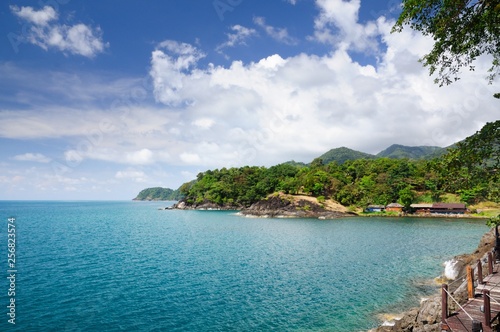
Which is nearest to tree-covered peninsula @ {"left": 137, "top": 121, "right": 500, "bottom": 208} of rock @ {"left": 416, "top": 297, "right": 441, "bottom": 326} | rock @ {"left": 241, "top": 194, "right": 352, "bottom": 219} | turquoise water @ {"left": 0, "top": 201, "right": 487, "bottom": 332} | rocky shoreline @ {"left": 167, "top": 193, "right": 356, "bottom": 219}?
rocky shoreline @ {"left": 167, "top": 193, "right": 356, "bottom": 219}

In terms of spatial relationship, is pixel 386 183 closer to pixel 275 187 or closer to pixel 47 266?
pixel 275 187

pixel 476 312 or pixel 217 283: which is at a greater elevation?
pixel 476 312

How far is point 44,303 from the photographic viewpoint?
24.8 meters

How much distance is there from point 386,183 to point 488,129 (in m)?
124

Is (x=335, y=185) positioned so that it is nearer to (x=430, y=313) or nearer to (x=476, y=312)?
(x=430, y=313)

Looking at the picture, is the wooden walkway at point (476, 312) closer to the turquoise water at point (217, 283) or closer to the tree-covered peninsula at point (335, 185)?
the turquoise water at point (217, 283)

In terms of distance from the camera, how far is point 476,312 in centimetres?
1472

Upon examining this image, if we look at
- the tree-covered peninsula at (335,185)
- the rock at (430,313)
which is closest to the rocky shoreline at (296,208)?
the tree-covered peninsula at (335,185)

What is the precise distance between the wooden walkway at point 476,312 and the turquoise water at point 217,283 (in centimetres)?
828

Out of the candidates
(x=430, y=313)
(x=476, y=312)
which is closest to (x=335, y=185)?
(x=430, y=313)

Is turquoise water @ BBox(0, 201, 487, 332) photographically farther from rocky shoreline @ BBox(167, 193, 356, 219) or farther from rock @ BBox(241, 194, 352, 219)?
rocky shoreline @ BBox(167, 193, 356, 219)

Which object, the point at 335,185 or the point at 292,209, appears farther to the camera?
the point at 335,185

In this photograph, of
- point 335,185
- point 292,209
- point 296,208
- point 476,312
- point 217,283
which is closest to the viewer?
point 476,312

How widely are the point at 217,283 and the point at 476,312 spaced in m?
23.2
